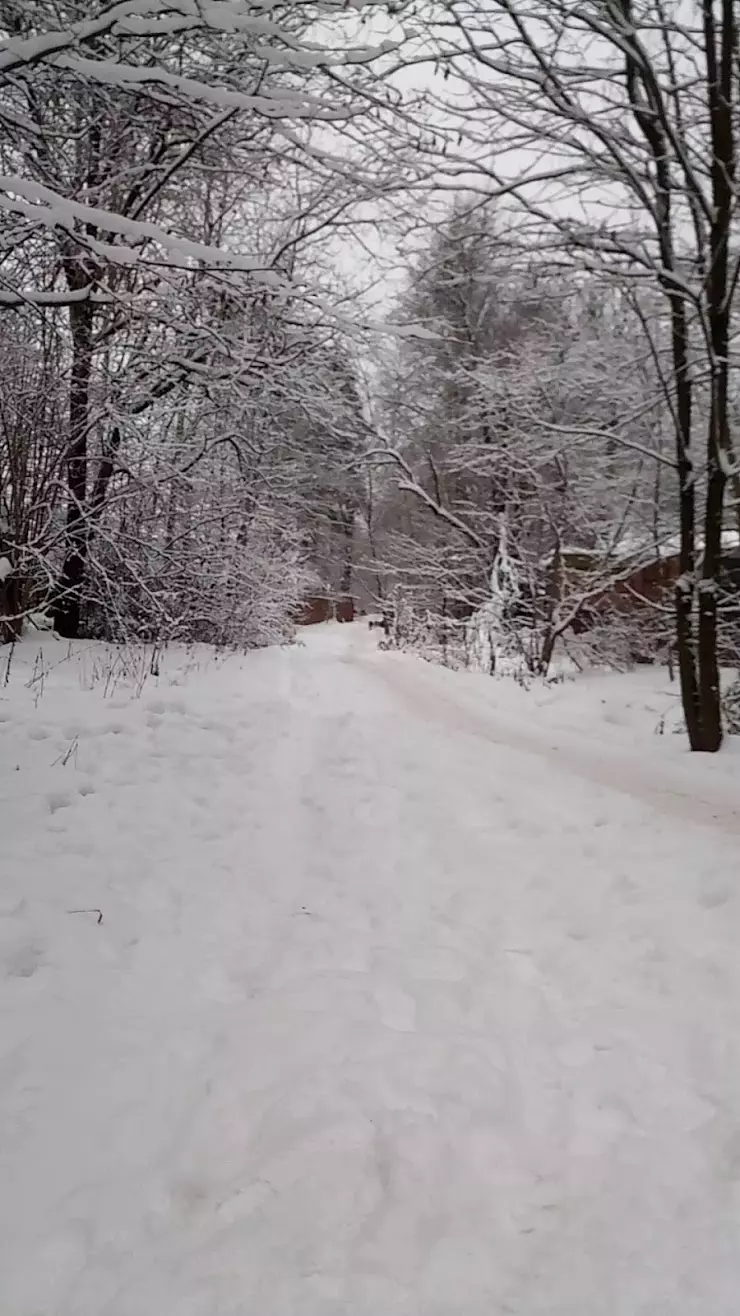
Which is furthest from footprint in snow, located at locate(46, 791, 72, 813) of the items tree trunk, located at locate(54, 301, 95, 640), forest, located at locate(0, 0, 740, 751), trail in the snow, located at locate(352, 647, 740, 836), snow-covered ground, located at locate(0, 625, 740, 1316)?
trail in the snow, located at locate(352, 647, 740, 836)

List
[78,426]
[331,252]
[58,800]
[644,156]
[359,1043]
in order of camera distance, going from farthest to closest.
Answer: [331,252], [78,426], [644,156], [58,800], [359,1043]

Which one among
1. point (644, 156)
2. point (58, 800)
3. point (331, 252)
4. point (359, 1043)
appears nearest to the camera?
point (359, 1043)

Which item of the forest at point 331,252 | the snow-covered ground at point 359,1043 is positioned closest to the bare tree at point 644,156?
the forest at point 331,252

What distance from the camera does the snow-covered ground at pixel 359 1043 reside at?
1633 millimetres

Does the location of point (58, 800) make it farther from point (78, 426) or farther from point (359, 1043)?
point (78, 426)

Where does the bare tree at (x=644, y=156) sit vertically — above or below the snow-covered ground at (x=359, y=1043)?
above

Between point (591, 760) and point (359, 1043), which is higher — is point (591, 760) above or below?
above

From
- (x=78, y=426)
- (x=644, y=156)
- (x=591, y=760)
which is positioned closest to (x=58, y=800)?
(x=591, y=760)

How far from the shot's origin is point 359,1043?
237 cm

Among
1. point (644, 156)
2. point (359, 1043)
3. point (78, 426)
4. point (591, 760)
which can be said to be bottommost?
point (359, 1043)

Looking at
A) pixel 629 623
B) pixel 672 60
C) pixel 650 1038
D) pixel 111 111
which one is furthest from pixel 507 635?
pixel 650 1038

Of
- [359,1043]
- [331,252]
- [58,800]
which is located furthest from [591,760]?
[331,252]

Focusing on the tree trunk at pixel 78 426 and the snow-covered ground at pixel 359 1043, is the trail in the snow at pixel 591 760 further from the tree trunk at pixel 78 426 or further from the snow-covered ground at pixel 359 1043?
the tree trunk at pixel 78 426

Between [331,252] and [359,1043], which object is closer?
[359,1043]
